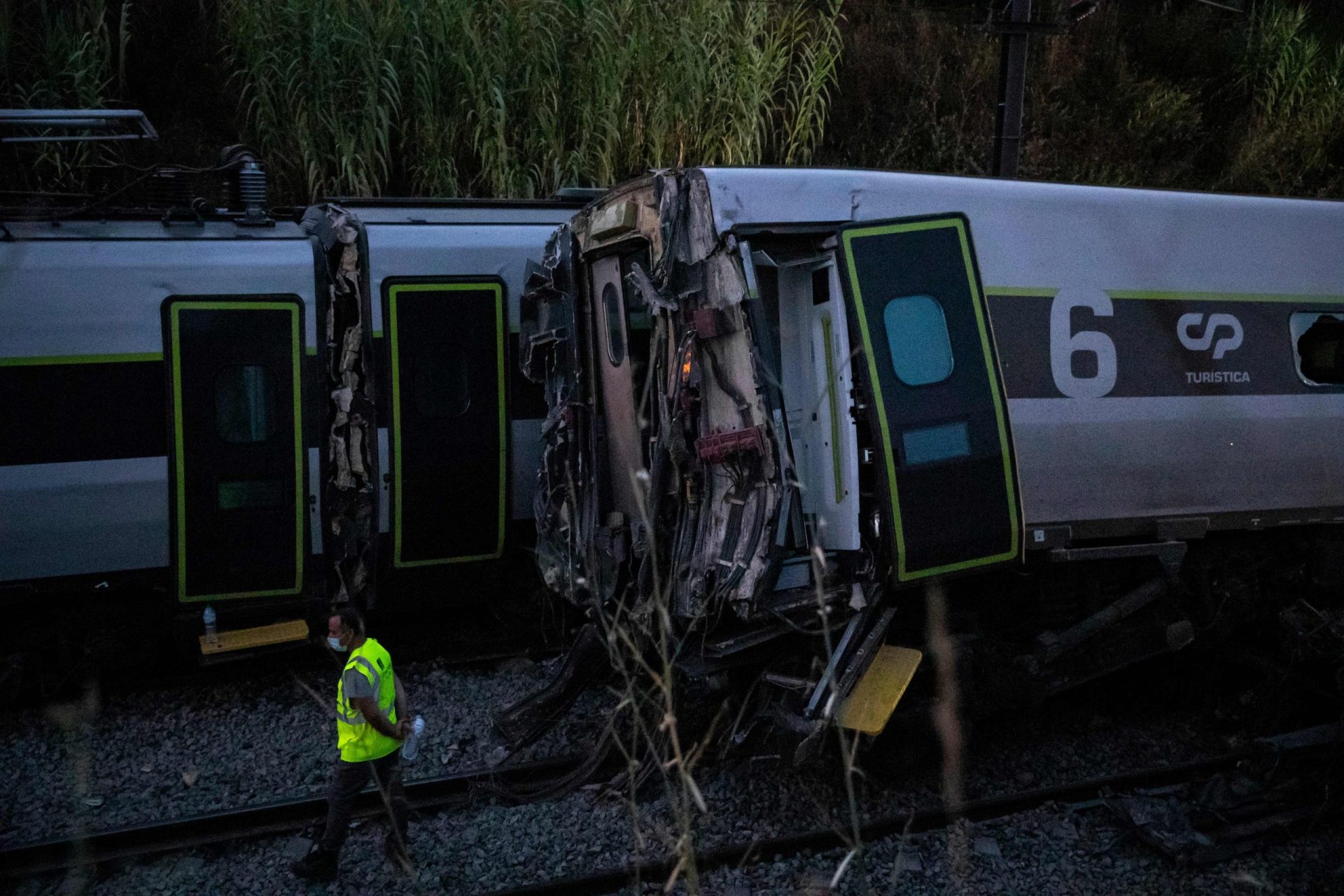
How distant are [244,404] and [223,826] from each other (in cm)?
275

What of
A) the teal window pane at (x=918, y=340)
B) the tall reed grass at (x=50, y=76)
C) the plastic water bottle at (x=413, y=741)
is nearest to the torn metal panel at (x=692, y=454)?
the teal window pane at (x=918, y=340)

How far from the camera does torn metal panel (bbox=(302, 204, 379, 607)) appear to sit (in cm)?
757

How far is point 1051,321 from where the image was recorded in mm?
6023

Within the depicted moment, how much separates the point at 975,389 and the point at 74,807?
5.38 meters

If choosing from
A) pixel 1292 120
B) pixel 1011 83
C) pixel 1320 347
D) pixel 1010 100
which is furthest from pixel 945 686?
pixel 1292 120

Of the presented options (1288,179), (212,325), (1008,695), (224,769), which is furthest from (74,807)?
(1288,179)

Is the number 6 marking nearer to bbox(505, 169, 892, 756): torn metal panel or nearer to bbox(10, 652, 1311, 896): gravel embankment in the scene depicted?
bbox(505, 169, 892, 756): torn metal panel

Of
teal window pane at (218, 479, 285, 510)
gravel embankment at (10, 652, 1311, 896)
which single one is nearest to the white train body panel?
gravel embankment at (10, 652, 1311, 896)

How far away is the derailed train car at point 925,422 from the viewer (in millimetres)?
5398

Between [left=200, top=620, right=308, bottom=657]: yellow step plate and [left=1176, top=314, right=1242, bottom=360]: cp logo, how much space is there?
594 cm

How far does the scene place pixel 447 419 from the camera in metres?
7.77

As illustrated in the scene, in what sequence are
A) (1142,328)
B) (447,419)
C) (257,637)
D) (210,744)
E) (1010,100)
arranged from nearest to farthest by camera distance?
(1142,328) < (210,744) < (257,637) < (447,419) < (1010,100)

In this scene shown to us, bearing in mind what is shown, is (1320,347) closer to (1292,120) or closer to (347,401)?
(347,401)

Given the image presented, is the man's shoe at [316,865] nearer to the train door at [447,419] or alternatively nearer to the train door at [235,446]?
the train door at [235,446]
